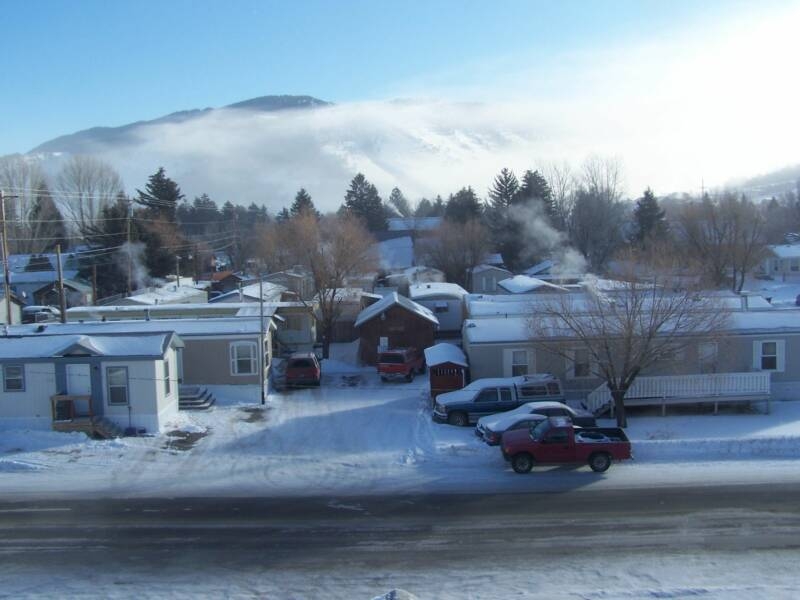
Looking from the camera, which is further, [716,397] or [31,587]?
[716,397]

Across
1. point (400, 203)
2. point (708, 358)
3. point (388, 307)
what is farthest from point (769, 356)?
point (400, 203)

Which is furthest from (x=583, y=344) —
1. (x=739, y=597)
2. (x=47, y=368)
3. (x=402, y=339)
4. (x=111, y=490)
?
(x=47, y=368)

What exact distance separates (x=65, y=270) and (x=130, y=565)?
6329 centimetres

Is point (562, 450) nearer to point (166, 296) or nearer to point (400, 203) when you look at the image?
point (166, 296)

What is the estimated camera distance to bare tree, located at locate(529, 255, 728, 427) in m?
23.1

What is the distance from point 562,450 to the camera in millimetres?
18047

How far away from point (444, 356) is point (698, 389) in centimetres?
939

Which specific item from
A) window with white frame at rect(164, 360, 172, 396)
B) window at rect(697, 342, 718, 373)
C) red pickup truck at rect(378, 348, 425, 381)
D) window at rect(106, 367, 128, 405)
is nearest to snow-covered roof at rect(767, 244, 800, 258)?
window at rect(697, 342, 718, 373)

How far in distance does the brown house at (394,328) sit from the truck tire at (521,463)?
57.2 ft

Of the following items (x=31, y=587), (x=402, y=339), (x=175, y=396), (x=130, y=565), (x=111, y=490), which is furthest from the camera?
(x=402, y=339)

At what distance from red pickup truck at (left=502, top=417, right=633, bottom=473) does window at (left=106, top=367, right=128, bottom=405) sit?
12562mm

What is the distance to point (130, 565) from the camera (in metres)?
12.7

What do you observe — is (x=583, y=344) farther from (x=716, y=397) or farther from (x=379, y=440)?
(x=379, y=440)

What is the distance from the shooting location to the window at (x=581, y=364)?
26.5 metres
